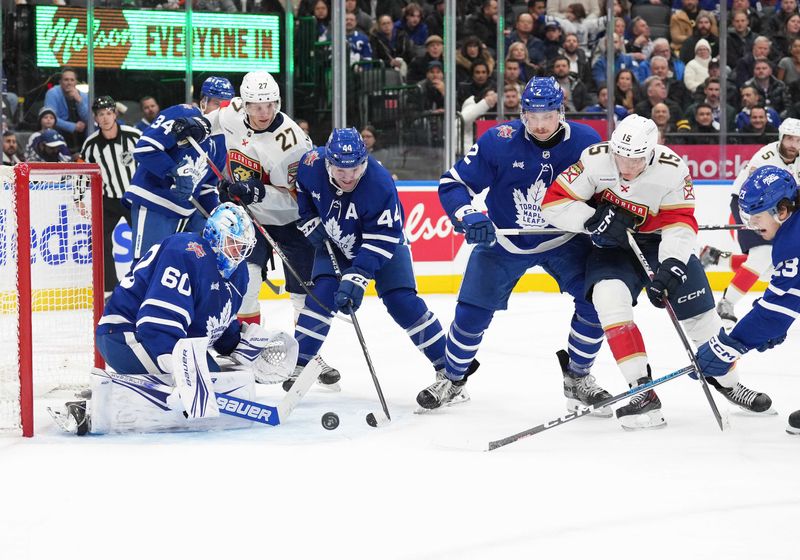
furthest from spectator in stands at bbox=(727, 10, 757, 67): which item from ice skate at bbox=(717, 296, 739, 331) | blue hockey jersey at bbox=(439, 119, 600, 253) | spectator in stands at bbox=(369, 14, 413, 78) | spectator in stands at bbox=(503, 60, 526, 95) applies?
blue hockey jersey at bbox=(439, 119, 600, 253)

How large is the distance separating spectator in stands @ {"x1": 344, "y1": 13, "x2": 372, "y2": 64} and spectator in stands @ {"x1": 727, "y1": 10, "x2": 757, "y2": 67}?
2490 millimetres

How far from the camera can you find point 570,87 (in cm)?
793

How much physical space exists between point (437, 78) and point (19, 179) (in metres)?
4.29

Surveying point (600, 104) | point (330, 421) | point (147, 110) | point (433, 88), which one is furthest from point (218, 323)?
point (600, 104)

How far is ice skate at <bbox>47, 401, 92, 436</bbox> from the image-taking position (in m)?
3.64

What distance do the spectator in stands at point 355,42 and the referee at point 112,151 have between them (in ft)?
5.18

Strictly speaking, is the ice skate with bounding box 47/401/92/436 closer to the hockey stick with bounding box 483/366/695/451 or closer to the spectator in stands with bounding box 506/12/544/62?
the hockey stick with bounding box 483/366/695/451

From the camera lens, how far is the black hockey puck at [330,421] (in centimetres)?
375

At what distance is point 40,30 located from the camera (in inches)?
268

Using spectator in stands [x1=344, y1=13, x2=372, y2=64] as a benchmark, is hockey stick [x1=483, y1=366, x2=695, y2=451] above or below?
below

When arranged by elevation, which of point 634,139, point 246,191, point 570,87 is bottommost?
point 246,191

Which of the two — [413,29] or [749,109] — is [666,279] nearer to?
[413,29]

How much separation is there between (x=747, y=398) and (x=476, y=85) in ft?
13.3

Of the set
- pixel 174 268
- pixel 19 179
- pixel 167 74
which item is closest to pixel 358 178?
pixel 174 268
